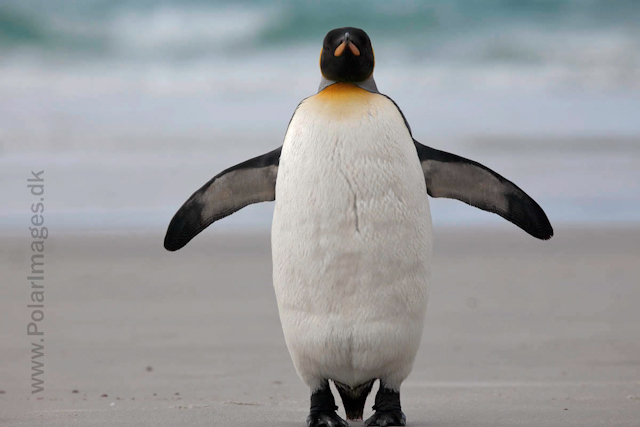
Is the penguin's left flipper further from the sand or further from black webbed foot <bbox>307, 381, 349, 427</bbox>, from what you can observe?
black webbed foot <bbox>307, 381, 349, 427</bbox>

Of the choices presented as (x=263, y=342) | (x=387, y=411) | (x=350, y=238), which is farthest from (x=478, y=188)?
(x=263, y=342)

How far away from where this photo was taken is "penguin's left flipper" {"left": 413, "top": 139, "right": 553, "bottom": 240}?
387 centimetres

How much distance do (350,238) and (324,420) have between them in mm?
727

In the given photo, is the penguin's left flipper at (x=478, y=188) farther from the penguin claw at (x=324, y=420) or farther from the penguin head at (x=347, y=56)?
the penguin claw at (x=324, y=420)

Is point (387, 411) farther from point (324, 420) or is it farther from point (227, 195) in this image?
point (227, 195)

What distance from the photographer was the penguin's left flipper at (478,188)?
12.7ft

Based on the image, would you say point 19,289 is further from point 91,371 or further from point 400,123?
point 400,123

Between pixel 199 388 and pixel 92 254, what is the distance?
7076 mm

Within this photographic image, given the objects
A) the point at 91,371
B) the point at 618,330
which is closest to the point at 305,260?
the point at 91,371

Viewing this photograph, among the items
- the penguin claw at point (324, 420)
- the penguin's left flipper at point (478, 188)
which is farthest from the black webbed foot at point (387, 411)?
the penguin's left flipper at point (478, 188)

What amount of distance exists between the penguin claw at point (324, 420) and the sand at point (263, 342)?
0.31ft

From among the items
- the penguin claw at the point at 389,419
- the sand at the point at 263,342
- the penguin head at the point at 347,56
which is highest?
the penguin head at the point at 347,56

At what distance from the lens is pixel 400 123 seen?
3580 millimetres

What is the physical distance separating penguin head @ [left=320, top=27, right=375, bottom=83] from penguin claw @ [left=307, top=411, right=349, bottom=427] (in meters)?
1.30
